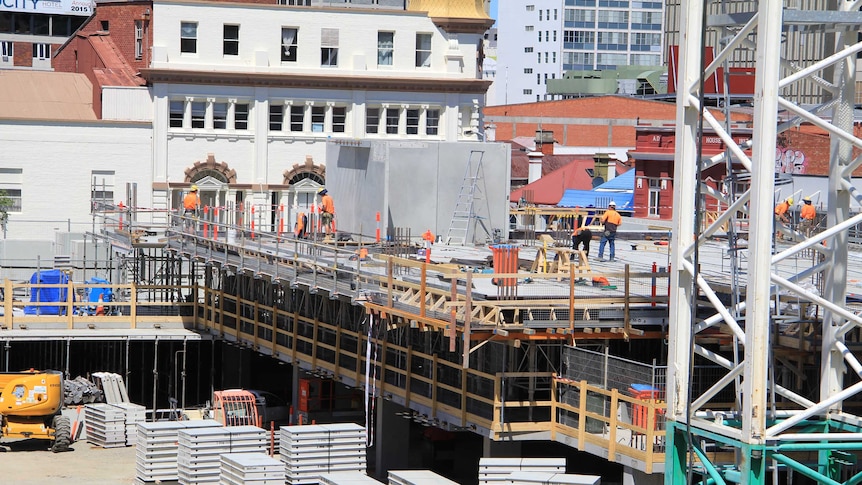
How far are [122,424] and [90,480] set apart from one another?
500cm

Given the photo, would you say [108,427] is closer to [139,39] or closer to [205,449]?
[205,449]

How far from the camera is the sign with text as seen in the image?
407 ft

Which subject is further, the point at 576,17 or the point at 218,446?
the point at 576,17

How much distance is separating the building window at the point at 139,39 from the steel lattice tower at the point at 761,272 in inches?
1896

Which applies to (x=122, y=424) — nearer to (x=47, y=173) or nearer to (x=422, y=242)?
(x=422, y=242)

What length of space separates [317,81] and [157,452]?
34.9 m

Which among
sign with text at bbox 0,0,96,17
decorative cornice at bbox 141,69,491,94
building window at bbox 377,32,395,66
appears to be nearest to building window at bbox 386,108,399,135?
decorative cornice at bbox 141,69,491,94

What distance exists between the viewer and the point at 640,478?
2831 cm

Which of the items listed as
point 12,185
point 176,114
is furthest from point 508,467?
point 12,185

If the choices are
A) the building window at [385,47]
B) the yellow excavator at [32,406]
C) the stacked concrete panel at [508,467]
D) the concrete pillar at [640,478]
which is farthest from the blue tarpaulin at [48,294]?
the concrete pillar at [640,478]

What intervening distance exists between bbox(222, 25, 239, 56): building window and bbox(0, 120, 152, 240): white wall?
510 centimetres

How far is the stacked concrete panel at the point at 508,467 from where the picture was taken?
29.1 meters

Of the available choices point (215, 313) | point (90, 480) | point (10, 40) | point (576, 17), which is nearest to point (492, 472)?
point (90, 480)

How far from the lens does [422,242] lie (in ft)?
140
